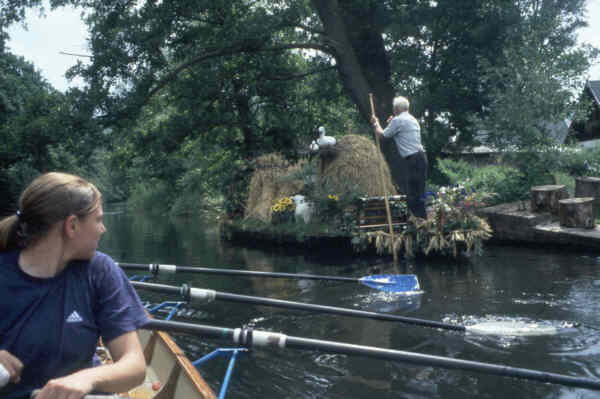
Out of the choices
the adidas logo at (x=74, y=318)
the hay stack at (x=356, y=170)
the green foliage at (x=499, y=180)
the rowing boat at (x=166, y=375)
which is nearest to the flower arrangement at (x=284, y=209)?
the hay stack at (x=356, y=170)

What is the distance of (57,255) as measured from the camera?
6.40 feet

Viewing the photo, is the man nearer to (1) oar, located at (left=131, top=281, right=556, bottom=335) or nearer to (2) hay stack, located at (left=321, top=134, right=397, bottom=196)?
(2) hay stack, located at (left=321, top=134, right=397, bottom=196)

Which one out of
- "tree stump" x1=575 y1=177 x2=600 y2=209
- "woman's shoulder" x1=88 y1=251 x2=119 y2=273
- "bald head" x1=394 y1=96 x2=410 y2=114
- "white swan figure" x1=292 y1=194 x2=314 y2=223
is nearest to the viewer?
"woman's shoulder" x1=88 y1=251 x2=119 y2=273

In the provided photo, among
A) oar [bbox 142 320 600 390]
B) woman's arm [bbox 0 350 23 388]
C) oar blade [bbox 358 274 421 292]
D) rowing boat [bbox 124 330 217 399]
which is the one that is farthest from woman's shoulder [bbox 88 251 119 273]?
oar blade [bbox 358 274 421 292]

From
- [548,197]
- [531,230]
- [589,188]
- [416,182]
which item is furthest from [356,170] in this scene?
[589,188]

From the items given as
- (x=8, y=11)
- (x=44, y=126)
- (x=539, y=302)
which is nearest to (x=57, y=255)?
(x=539, y=302)

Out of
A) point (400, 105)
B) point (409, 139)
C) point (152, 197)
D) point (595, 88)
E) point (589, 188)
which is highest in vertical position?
point (595, 88)

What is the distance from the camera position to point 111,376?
187 centimetres

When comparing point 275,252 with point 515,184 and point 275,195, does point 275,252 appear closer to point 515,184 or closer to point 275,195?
point 275,195

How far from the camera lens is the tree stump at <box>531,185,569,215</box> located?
10.0m

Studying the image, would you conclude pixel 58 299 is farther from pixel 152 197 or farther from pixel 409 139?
pixel 152 197

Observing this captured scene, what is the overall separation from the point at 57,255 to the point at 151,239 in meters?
15.7

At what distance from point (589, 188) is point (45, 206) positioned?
11.3 metres

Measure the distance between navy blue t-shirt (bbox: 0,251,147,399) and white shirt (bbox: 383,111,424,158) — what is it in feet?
22.7
